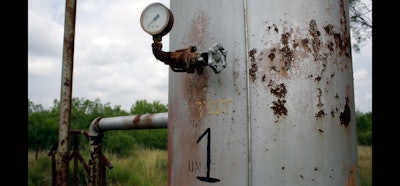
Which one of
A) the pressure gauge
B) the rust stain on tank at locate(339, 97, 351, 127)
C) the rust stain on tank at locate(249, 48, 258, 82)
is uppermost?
the pressure gauge

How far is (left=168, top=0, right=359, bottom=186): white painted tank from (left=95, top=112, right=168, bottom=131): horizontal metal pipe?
1968mm

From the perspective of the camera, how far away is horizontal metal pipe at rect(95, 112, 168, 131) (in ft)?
12.4

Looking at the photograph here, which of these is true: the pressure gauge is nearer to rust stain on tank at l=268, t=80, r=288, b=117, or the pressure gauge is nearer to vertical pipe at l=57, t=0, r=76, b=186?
rust stain on tank at l=268, t=80, r=288, b=117

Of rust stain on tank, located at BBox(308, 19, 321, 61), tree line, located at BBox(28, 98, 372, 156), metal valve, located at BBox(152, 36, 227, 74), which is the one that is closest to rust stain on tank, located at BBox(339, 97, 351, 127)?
rust stain on tank, located at BBox(308, 19, 321, 61)

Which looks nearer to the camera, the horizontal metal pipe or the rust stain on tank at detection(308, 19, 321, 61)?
the rust stain on tank at detection(308, 19, 321, 61)

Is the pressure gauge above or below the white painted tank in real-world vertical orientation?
above

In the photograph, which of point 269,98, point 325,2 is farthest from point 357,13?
point 269,98

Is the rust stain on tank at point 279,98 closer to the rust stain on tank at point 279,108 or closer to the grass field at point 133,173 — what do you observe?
the rust stain on tank at point 279,108

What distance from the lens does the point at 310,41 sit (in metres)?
1.67

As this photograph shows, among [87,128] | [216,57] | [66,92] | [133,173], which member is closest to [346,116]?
[216,57]

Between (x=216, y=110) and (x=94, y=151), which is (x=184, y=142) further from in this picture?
(x=94, y=151)

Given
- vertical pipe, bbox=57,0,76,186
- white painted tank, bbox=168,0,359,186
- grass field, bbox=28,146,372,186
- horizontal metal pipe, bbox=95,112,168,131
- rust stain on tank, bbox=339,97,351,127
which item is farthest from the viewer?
grass field, bbox=28,146,372,186

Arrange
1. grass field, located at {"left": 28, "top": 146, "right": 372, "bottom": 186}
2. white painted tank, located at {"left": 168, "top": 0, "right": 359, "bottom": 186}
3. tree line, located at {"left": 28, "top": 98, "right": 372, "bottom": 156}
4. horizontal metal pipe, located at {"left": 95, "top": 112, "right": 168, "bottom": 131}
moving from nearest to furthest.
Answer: white painted tank, located at {"left": 168, "top": 0, "right": 359, "bottom": 186} < horizontal metal pipe, located at {"left": 95, "top": 112, "right": 168, "bottom": 131} < grass field, located at {"left": 28, "top": 146, "right": 372, "bottom": 186} < tree line, located at {"left": 28, "top": 98, "right": 372, "bottom": 156}

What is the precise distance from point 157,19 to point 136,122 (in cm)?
255
